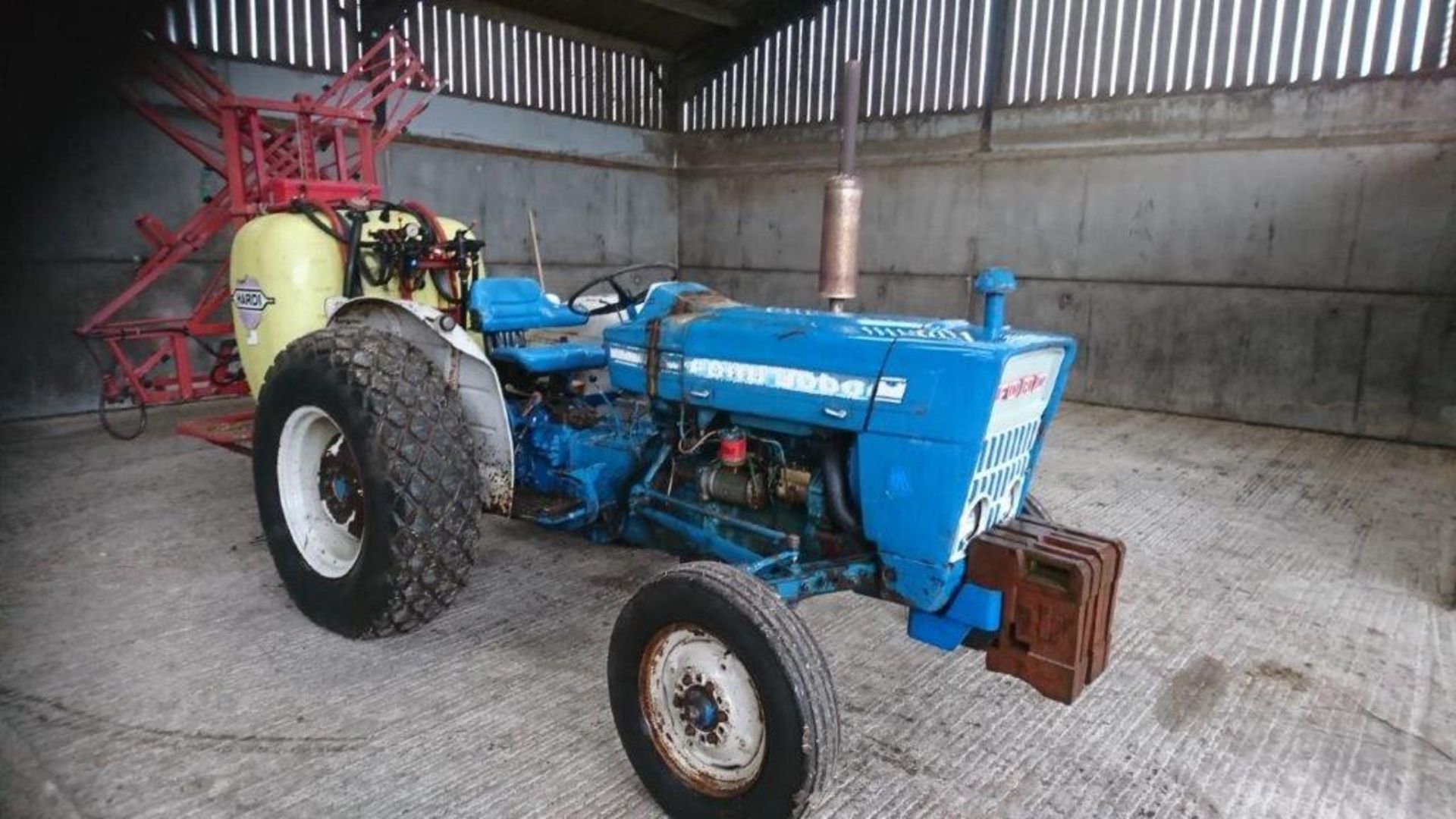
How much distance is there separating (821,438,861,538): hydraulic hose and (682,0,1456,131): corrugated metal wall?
5.80 meters

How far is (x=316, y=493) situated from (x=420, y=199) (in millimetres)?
5283

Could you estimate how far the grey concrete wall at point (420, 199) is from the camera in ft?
18.0

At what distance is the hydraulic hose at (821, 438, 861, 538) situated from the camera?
211cm

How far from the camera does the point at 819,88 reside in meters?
8.81

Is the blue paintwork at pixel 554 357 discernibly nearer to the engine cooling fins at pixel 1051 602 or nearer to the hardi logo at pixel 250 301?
the hardi logo at pixel 250 301

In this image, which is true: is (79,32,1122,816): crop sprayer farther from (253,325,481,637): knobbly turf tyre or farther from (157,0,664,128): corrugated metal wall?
(157,0,664,128): corrugated metal wall

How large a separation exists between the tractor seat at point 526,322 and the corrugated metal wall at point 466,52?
3.45 m

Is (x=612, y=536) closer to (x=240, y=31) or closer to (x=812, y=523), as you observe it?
(x=812, y=523)

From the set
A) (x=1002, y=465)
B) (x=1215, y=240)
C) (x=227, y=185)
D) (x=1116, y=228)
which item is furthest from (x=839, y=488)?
(x=1116, y=228)

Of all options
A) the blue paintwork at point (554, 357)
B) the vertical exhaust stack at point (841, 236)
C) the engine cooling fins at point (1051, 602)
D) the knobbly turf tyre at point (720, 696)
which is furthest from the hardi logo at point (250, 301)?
the engine cooling fins at point (1051, 602)

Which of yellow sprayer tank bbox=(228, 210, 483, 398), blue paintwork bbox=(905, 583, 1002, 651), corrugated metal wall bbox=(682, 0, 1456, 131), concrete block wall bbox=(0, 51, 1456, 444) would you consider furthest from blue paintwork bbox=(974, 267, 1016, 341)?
corrugated metal wall bbox=(682, 0, 1456, 131)

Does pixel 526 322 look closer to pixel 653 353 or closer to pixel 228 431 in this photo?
A: pixel 653 353

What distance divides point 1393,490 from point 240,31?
7.97 m

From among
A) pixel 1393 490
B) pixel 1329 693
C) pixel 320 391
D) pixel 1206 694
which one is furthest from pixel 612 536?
pixel 1393 490
